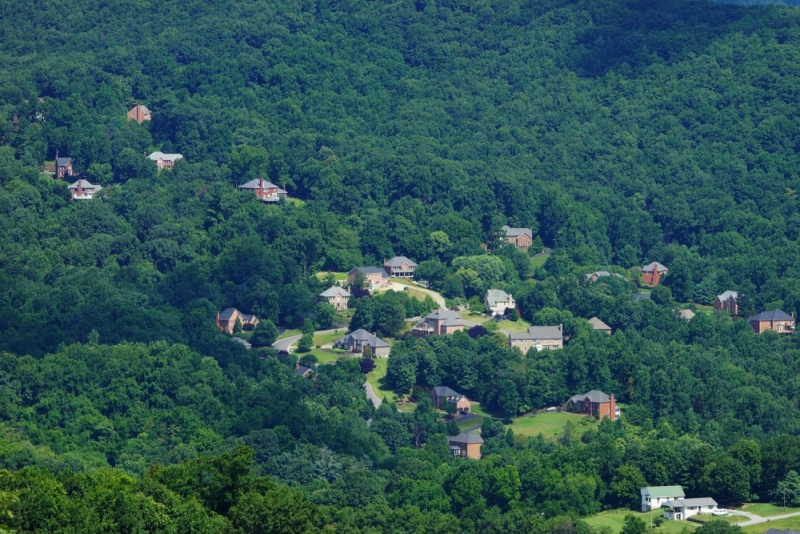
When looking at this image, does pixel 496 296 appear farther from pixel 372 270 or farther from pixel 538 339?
pixel 372 270

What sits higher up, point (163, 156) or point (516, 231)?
point (163, 156)

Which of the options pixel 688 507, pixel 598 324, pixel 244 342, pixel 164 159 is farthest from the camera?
pixel 164 159

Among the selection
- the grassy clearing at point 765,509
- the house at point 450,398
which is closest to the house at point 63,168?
the house at point 450,398

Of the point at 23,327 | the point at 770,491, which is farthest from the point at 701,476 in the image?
the point at 23,327

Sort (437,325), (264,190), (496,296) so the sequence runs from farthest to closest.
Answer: (264,190), (496,296), (437,325)

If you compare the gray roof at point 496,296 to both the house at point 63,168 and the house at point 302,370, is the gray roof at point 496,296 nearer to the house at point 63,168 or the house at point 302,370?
the house at point 302,370

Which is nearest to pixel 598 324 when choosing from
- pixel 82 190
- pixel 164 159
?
pixel 82 190
